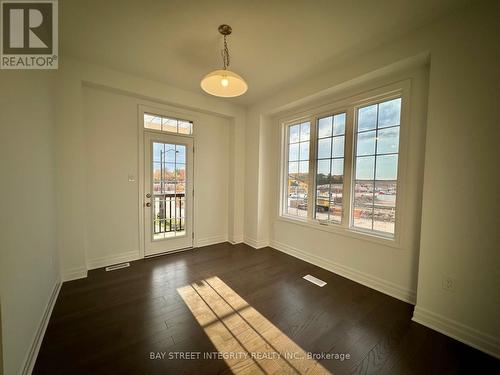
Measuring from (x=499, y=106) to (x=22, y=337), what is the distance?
3798 mm

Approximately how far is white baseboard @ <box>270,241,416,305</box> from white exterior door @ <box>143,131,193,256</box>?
203cm

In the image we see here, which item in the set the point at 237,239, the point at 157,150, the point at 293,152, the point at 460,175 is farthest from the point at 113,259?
the point at 460,175

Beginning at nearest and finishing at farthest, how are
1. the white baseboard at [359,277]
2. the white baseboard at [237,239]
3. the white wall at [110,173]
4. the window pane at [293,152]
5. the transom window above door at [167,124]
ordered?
the white baseboard at [359,277]
the white wall at [110,173]
the transom window above door at [167,124]
the window pane at [293,152]
the white baseboard at [237,239]

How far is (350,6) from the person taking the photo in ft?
5.75

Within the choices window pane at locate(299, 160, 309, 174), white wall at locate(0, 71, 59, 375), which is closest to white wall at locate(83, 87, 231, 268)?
white wall at locate(0, 71, 59, 375)

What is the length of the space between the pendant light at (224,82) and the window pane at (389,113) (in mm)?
1806

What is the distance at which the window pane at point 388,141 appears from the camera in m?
2.41

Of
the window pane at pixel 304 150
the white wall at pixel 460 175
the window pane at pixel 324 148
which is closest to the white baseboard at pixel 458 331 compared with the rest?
the white wall at pixel 460 175

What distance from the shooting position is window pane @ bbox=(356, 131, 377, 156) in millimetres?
2617

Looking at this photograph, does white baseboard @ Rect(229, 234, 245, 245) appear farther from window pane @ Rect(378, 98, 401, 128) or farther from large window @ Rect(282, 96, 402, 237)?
window pane @ Rect(378, 98, 401, 128)

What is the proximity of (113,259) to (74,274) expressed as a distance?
0.49 metres

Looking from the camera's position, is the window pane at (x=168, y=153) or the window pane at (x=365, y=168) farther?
the window pane at (x=168, y=153)
